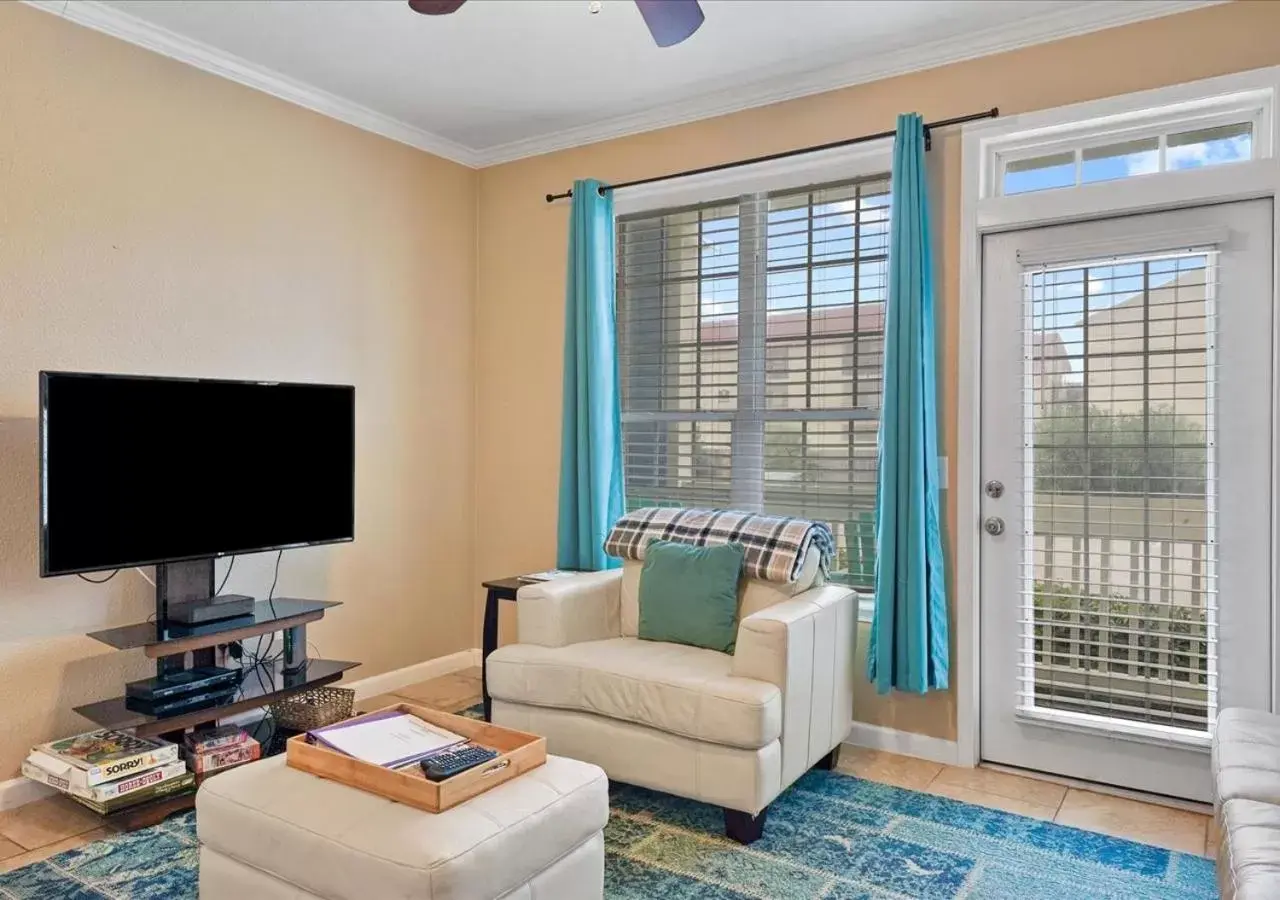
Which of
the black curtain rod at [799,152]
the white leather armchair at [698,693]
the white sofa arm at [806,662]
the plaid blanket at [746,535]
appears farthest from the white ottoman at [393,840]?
the black curtain rod at [799,152]

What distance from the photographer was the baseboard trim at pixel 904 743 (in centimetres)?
334

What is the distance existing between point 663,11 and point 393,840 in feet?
6.15

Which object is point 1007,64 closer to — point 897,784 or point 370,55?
point 370,55

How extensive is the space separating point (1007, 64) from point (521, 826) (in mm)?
3050

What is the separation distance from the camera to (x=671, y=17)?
6.72 feet

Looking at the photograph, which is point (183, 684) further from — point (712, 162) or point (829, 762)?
point (712, 162)

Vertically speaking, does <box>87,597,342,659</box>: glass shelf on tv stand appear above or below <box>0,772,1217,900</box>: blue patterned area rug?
above

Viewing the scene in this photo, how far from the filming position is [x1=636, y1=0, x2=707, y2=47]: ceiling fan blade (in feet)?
6.53

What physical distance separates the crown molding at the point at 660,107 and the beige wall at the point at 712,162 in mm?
40

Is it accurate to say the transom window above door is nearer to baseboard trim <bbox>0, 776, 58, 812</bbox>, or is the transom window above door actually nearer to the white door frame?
the white door frame

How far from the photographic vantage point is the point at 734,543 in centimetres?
330

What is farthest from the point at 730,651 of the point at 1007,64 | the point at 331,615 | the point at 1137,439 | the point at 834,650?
the point at 1007,64

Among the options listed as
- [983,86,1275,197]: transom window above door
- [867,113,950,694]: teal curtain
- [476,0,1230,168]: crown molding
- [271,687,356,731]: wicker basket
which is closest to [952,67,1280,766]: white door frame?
[983,86,1275,197]: transom window above door

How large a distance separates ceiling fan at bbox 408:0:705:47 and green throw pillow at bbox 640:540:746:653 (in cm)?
179
